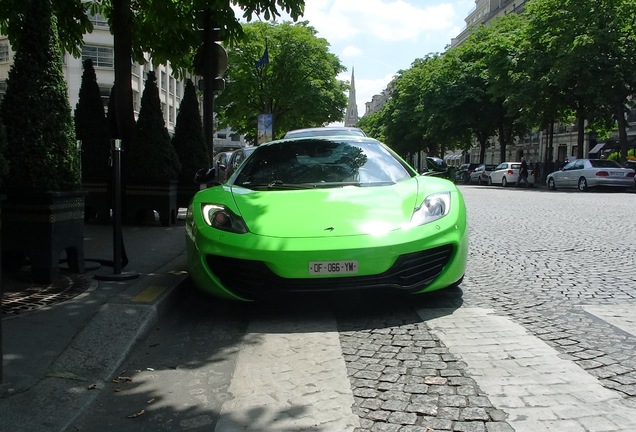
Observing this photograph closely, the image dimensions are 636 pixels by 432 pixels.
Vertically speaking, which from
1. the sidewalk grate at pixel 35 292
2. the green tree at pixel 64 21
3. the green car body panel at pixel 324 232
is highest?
the green tree at pixel 64 21

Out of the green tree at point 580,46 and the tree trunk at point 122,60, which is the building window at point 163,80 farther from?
the tree trunk at point 122,60

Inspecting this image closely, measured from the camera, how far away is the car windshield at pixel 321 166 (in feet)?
17.9

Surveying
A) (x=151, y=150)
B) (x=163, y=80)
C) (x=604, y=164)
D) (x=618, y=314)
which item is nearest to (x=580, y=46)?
(x=604, y=164)

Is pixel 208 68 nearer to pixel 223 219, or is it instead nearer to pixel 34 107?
pixel 34 107

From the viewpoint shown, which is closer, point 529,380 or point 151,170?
point 529,380

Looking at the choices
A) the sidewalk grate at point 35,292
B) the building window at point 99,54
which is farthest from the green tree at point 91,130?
the building window at point 99,54

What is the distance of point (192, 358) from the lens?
147 inches

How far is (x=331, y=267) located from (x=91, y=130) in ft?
25.4

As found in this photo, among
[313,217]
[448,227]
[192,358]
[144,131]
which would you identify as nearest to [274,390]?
[192,358]

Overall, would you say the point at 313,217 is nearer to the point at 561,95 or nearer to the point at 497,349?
the point at 497,349

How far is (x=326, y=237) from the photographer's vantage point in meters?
4.33

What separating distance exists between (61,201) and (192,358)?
2.28m

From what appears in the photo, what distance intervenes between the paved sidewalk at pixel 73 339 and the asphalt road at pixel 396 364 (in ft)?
0.39

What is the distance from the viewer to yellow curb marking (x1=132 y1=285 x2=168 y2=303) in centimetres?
466
